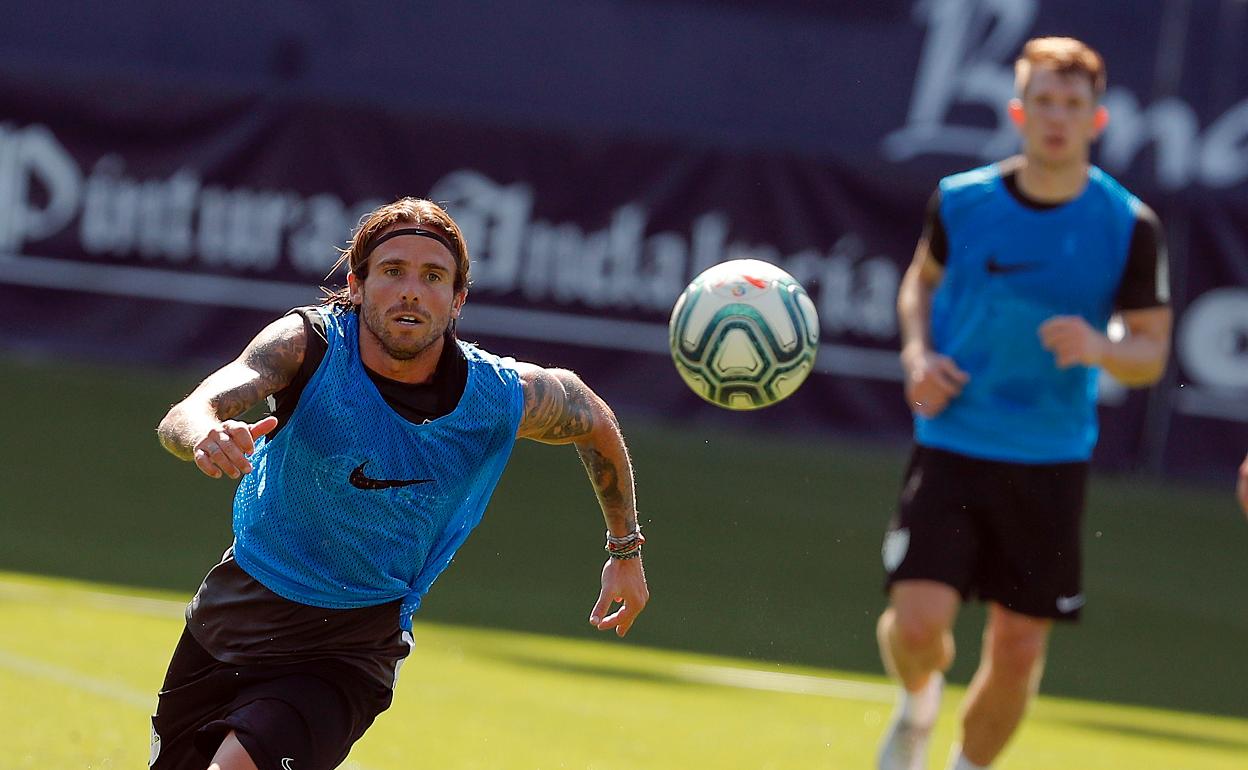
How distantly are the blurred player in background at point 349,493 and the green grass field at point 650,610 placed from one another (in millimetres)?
1796

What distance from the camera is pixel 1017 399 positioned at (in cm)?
699

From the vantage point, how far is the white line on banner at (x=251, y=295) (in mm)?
14648

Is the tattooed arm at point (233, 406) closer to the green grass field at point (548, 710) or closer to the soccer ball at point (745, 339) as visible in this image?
the soccer ball at point (745, 339)

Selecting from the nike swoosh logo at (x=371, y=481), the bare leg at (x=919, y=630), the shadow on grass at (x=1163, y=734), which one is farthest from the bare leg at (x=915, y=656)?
the nike swoosh logo at (x=371, y=481)

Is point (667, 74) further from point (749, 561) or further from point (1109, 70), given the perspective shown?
point (749, 561)

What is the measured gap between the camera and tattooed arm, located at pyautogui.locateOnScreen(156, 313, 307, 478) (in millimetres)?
4348

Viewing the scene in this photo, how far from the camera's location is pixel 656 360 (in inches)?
575

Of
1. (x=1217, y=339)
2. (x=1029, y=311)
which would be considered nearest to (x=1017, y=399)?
(x=1029, y=311)

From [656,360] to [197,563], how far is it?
524 cm

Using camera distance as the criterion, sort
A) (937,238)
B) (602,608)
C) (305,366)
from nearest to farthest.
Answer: (305,366) → (602,608) → (937,238)

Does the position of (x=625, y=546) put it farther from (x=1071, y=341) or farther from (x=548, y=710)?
(x=548, y=710)

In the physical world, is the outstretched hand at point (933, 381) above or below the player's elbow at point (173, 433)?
below

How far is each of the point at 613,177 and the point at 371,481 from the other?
9.71 meters

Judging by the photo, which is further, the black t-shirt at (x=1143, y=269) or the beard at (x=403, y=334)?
the black t-shirt at (x=1143, y=269)
